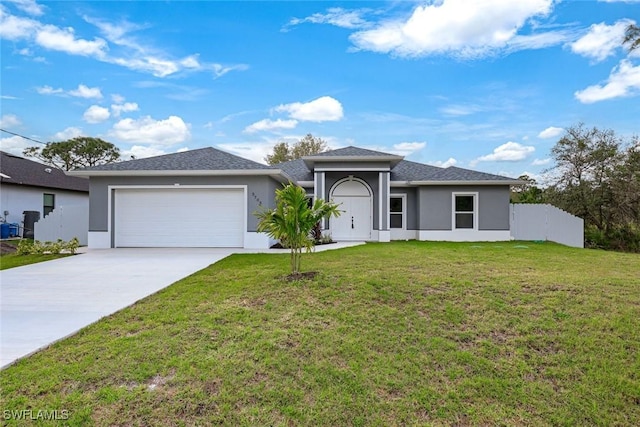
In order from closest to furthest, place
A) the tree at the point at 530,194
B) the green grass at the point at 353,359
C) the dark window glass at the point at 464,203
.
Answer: the green grass at the point at 353,359, the dark window glass at the point at 464,203, the tree at the point at 530,194

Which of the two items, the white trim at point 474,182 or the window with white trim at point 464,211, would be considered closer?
the white trim at point 474,182

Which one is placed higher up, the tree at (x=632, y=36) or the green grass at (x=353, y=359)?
the tree at (x=632, y=36)

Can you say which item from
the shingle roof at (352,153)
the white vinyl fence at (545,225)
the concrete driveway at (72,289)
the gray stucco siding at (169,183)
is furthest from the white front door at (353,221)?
the concrete driveway at (72,289)

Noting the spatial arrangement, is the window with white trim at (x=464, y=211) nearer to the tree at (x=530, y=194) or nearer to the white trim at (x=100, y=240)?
the tree at (x=530, y=194)

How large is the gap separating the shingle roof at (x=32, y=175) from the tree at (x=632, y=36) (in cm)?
2591

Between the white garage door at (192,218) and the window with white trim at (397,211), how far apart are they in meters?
7.67

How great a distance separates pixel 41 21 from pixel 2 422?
572 inches

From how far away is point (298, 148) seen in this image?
117 ft

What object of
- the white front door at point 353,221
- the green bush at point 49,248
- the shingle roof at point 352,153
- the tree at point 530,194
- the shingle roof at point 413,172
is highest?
the shingle roof at point 352,153

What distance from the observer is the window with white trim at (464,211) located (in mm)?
16641

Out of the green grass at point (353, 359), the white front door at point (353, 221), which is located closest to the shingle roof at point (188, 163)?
the white front door at point (353, 221)

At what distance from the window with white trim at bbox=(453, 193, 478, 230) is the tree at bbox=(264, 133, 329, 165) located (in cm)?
2038

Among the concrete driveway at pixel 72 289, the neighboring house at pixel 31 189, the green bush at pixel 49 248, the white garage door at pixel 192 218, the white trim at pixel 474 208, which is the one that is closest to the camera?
the concrete driveway at pixel 72 289

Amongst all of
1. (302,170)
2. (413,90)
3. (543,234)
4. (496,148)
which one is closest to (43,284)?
(302,170)
